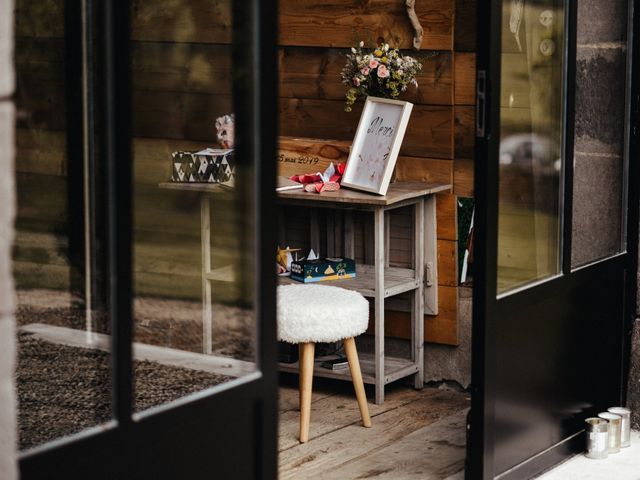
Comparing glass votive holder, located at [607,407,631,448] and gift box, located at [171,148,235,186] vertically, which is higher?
gift box, located at [171,148,235,186]

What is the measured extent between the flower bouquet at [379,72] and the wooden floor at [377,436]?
1.26m

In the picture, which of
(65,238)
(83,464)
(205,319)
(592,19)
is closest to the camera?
(83,464)

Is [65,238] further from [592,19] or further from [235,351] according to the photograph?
[592,19]

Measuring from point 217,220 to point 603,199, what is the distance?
204cm

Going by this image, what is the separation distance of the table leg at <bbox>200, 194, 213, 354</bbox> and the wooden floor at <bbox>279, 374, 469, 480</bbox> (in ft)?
4.30

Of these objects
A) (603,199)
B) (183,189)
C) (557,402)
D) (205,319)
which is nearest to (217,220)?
(205,319)

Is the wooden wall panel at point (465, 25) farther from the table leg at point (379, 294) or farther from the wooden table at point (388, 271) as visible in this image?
the table leg at point (379, 294)

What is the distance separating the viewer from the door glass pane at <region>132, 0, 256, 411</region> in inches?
110

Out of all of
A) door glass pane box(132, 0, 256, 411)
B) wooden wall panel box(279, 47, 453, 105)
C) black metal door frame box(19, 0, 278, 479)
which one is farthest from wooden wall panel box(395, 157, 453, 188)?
black metal door frame box(19, 0, 278, 479)

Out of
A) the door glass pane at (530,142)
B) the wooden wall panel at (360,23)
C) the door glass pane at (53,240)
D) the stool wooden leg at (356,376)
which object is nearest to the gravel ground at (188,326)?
the door glass pane at (53,240)

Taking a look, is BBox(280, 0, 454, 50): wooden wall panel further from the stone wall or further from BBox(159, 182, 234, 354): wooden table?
the stone wall

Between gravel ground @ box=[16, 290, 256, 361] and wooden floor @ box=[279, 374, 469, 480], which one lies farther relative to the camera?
wooden floor @ box=[279, 374, 469, 480]

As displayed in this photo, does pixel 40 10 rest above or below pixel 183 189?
above

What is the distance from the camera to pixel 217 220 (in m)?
3.09
